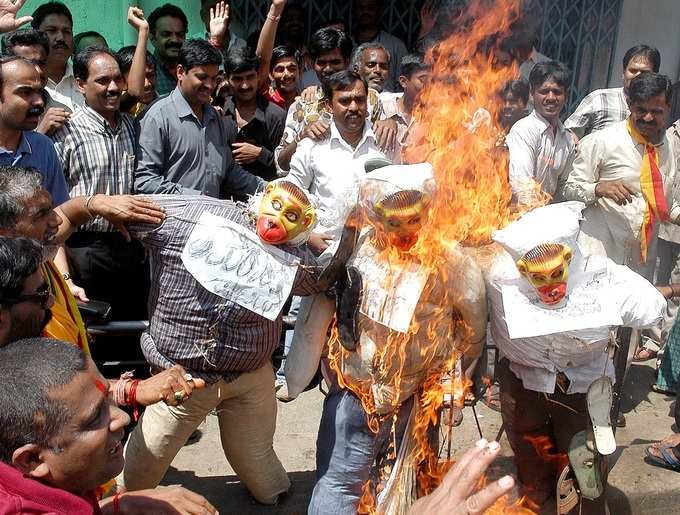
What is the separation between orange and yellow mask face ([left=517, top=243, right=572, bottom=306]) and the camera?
10.8ft

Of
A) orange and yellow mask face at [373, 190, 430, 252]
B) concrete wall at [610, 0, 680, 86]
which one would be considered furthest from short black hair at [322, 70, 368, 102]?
concrete wall at [610, 0, 680, 86]

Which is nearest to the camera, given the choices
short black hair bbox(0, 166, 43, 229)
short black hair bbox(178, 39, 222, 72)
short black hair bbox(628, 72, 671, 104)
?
short black hair bbox(0, 166, 43, 229)

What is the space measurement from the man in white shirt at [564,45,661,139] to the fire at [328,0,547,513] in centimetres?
254

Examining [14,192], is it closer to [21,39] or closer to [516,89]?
[21,39]

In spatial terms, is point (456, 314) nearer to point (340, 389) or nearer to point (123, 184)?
point (340, 389)

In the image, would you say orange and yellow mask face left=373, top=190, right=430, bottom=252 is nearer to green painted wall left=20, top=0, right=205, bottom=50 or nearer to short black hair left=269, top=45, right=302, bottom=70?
short black hair left=269, top=45, right=302, bottom=70

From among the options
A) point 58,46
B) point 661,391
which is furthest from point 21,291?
point 661,391

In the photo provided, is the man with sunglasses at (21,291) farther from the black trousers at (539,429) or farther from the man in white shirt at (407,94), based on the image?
the man in white shirt at (407,94)

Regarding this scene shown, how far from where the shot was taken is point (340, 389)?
364 centimetres

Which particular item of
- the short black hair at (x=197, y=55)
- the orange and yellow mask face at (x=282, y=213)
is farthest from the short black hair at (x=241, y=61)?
the orange and yellow mask face at (x=282, y=213)

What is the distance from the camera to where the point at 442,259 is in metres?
3.42

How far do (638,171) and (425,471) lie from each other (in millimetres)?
3001

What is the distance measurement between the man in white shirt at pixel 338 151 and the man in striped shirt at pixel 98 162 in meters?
1.19

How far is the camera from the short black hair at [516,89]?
6.07m
